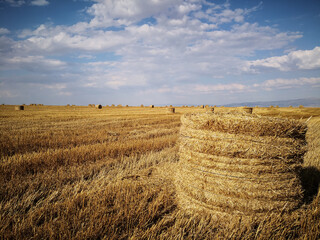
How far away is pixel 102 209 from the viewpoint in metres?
2.70

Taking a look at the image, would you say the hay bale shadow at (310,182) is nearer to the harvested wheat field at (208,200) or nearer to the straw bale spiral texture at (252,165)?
the harvested wheat field at (208,200)

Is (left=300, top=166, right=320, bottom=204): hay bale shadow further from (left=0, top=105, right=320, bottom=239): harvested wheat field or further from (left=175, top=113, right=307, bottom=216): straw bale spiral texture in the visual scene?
(left=175, top=113, right=307, bottom=216): straw bale spiral texture

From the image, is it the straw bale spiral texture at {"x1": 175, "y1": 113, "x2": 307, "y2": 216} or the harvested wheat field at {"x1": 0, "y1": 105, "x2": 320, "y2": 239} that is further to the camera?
the straw bale spiral texture at {"x1": 175, "y1": 113, "x2": 307, "y2": 216}

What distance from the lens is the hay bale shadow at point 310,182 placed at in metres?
3.33

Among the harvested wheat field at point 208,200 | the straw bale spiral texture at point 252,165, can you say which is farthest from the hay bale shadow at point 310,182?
the straw bale spiral texture at point 252,165

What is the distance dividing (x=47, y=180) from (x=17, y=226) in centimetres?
151

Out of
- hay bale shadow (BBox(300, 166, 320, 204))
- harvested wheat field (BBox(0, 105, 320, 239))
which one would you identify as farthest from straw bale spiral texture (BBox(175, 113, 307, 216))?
hay bale shadow (BBox(300, 166, 320, 204))

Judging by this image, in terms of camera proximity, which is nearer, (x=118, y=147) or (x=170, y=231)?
(x=170, y=231)

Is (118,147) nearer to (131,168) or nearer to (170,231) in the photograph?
(131,168)

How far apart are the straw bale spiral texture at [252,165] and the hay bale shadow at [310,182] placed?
0.64 meters

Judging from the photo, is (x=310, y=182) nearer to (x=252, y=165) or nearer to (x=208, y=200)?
(x=252, y=165)

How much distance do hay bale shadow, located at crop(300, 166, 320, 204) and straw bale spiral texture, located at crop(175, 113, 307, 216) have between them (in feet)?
2.09

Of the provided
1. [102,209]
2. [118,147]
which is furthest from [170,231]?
[118,147]

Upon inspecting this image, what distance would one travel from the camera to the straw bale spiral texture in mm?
2723
